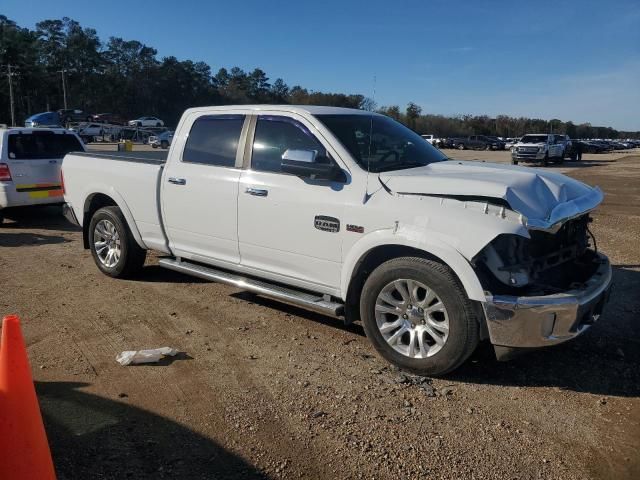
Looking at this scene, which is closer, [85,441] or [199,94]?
[85,441]

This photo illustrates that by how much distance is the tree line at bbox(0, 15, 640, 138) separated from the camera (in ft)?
293

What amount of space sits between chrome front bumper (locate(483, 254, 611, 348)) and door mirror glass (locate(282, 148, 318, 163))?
1.74 meters

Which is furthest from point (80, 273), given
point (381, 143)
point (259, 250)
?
point (381, 143)

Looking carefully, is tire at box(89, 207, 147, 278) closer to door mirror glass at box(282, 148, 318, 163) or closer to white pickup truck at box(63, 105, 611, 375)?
white pickup truck at box(63, 105, 611, 375)

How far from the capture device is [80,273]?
686 centimetres

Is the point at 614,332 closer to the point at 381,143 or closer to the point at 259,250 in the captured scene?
the point at 381,143

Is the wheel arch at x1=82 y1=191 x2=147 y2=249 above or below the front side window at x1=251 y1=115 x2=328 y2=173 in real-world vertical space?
→ below

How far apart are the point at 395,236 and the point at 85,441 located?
2.38 meters

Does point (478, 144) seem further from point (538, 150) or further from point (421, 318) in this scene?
point (421, 318)

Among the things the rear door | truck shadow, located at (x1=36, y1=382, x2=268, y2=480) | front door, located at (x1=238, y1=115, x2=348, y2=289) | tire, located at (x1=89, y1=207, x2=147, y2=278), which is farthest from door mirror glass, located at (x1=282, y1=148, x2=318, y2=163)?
the rear door

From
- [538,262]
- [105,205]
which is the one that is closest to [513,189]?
[538,262]

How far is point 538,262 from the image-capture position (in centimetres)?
405

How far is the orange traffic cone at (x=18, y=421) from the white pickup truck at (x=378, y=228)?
2305mm

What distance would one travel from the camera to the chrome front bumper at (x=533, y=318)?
3.56 metres
